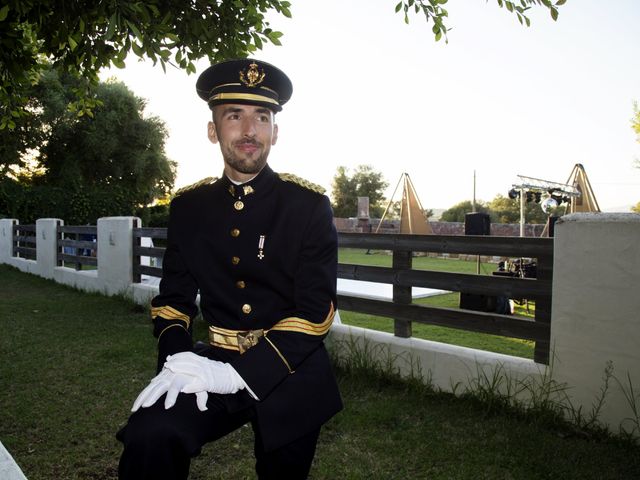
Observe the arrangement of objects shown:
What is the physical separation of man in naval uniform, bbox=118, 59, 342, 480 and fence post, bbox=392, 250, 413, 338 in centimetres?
276

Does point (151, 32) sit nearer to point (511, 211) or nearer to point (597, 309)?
point (597, 309)

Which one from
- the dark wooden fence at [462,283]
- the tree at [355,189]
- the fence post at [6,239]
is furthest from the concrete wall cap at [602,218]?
the tree at [355,189]

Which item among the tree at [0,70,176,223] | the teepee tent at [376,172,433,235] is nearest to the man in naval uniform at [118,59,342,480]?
the teepee tent at [376,172,433,235]

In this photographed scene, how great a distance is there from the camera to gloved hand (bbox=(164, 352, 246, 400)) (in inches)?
64.1

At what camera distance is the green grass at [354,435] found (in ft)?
10.2

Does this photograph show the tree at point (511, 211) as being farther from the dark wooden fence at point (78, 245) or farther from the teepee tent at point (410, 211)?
the dark wooden fence at point (78, 245)

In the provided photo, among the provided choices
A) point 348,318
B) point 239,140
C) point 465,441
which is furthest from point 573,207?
point 239,140

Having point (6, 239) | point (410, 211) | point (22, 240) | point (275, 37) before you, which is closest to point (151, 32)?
point (275, 37)

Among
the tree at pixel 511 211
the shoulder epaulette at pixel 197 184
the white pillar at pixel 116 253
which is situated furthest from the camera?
the tree at pixel 511 211

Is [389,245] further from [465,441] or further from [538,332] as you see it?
[465,441]

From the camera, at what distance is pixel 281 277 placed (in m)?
2.02

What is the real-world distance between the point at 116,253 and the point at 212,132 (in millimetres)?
7701

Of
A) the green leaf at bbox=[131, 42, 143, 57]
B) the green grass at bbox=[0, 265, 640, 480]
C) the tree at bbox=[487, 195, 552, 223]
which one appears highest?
the tree at bbox=[487, 195, 552, 223]

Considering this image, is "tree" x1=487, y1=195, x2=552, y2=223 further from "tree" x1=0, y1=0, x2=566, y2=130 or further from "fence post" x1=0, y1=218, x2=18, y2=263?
"tree" x1=0, y1=0, x2=566, y2=130
